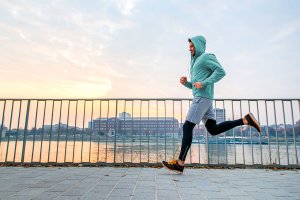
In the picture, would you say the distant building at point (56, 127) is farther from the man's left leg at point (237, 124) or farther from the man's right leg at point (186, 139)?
the man's left leg at point (237, 124)

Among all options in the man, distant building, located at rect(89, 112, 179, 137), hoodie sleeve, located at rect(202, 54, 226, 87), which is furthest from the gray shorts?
distant building, located at rect(89, 112, 179, 137)

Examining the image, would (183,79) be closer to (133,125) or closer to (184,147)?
(184,147)

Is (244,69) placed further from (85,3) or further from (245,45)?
(85,3)

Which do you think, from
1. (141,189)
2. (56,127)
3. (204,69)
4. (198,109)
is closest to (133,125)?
(56,127)

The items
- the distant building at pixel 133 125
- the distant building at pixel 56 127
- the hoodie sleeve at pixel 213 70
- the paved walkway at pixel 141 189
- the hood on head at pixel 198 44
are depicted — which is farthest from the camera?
the distant building at pixel 133 125

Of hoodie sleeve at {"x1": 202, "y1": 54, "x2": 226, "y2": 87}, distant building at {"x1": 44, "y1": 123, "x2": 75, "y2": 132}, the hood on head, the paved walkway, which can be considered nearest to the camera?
the paved walkway

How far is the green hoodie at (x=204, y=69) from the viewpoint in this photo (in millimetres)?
2707

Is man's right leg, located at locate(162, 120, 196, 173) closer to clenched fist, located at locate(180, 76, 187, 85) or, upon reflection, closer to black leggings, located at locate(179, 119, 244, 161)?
black leggings, located at locate(179, 119, 244, 161)

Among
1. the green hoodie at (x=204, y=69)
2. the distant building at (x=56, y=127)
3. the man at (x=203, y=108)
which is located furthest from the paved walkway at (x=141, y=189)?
the distant building at (x=56, y=127)

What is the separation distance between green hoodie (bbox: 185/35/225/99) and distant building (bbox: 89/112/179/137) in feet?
5.01

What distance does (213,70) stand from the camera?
2.80 metres

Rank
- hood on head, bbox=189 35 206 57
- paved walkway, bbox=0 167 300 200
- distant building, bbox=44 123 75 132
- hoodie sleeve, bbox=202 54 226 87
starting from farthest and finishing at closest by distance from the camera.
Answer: distant building, bbox=44 123 75 132 → hood on head, bbox=189 35 206 57 → hoodie sleeve, bbox=202 54 226 87 → paved walkway, bbox=0 167 300 200

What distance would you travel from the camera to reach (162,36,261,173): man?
2.76m

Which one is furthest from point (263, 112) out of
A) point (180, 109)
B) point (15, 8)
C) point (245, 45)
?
point (245, 45)
